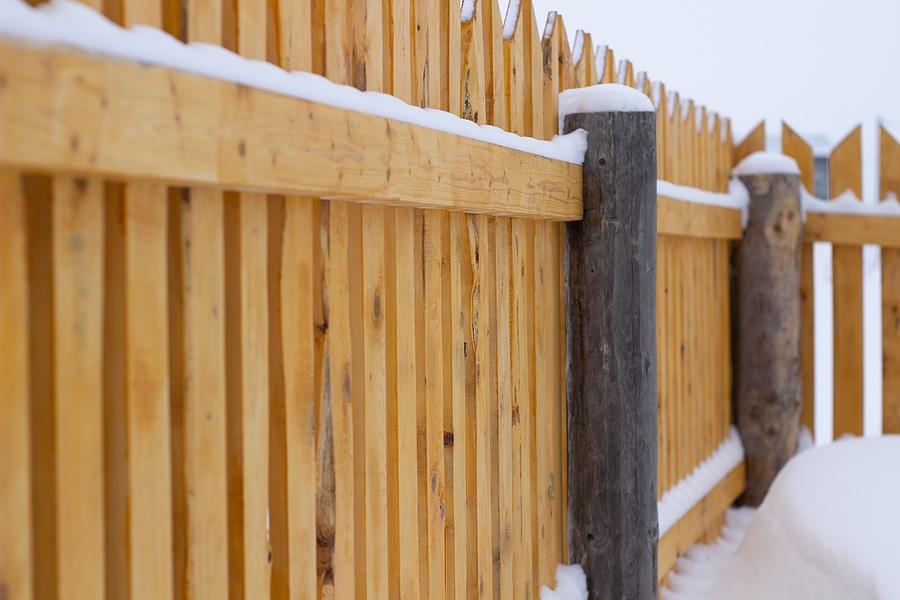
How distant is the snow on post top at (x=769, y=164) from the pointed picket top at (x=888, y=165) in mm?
382

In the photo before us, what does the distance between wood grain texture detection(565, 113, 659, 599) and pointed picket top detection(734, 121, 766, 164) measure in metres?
1.87

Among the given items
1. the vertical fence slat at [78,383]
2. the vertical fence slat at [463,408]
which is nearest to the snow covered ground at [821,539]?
the vertical fence slat at [463,408]

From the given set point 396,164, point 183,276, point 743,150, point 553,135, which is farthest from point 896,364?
point 183,276

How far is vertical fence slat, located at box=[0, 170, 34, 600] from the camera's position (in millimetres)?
861

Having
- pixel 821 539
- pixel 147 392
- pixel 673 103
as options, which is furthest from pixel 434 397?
pixel 673 103

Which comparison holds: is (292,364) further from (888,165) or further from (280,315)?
(888,165)

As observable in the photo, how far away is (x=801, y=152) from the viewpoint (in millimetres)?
3969

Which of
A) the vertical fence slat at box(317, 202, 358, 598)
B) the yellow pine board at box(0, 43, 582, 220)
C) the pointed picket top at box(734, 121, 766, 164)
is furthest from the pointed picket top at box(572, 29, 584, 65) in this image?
the pointed picket top at box(734, 121, 766, 164)

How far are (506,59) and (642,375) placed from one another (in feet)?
3.18

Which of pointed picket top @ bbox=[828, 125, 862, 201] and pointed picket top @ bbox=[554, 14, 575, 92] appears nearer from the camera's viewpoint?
pointed picket top @ bbox=[554, 14, 575, 92]

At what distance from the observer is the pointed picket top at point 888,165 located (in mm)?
3682

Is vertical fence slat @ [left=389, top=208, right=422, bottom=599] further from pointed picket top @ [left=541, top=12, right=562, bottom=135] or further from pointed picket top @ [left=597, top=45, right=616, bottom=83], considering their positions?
pointed picket top @ [left=597, top=45, right=616, bottom=83]

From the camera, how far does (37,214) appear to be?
0.93 meters

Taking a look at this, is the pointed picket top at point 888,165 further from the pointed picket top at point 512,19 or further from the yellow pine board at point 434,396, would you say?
the yellow pine board at point 434,396
